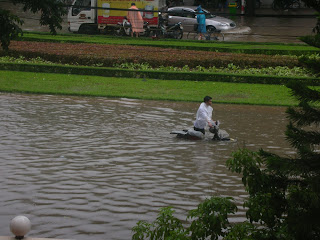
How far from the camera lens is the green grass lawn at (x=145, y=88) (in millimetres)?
19750

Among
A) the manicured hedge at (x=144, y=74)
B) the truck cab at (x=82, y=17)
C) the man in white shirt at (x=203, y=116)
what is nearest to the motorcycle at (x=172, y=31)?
the truck cab at (x=82, y=17)

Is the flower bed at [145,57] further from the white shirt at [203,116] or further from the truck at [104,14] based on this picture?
the white shirt at [203,116]

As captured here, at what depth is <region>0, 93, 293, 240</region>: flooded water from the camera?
8.62 meters

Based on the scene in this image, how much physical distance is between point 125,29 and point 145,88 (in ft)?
44.9

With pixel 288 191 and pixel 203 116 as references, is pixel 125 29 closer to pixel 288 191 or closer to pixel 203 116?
pixel 203 116

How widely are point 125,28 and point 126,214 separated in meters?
25.9

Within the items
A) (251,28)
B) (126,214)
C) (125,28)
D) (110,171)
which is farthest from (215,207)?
(251,28)

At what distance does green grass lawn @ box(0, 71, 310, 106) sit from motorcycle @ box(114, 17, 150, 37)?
11427 millimetres

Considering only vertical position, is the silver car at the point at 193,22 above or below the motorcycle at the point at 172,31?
above

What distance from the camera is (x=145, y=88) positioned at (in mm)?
20750

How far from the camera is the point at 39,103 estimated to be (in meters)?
18.1

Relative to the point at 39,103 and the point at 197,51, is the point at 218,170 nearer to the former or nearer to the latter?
the point at 39,103

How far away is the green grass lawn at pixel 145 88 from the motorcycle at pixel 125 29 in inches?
450

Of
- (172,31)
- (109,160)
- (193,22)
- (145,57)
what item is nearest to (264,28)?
(193,22)
